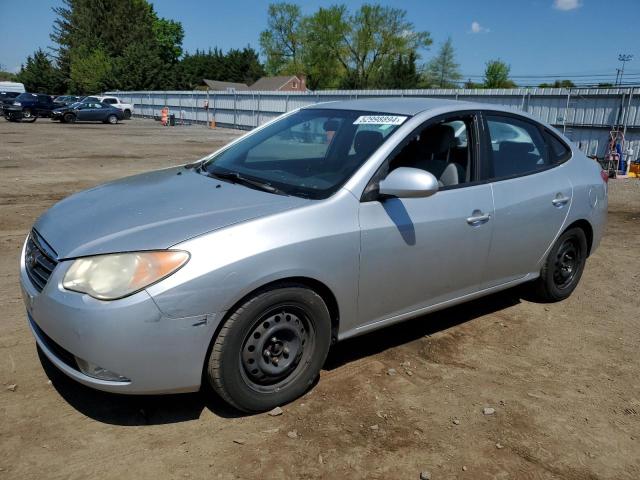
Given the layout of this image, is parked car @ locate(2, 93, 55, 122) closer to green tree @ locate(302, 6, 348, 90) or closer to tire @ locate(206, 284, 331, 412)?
tire @ locate(206, 284, 331, 412)

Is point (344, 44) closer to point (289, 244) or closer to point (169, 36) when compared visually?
point (169, 36)

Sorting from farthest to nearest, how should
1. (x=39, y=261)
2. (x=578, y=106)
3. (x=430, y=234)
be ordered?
(x=578, y=106) → (x=430, y=234) → (x=39, y=261)

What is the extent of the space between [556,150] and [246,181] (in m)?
2.78

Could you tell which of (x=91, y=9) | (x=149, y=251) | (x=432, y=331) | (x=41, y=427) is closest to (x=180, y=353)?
(x=149, y=251)

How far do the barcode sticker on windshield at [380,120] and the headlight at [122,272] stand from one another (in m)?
1.70

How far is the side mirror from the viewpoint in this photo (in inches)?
118

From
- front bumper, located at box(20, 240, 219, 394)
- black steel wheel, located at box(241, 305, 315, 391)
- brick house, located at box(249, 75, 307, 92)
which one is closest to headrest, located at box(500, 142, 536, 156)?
black steel wheel, located at box(241, 305, 315, 391)

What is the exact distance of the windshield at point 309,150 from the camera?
3.23 m

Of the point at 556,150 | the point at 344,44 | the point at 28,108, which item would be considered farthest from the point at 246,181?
the point at 344,44

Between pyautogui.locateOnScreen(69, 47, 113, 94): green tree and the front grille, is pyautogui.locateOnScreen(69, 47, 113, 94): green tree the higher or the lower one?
the higher one

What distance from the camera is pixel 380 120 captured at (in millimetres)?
3568

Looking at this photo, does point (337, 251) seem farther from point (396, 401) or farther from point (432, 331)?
point (432, 331)

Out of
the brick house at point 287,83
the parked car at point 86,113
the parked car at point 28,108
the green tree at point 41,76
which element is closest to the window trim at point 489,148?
the parked car at point 28,108

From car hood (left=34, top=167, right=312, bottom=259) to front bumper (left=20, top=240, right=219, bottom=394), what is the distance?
0.77 feet
